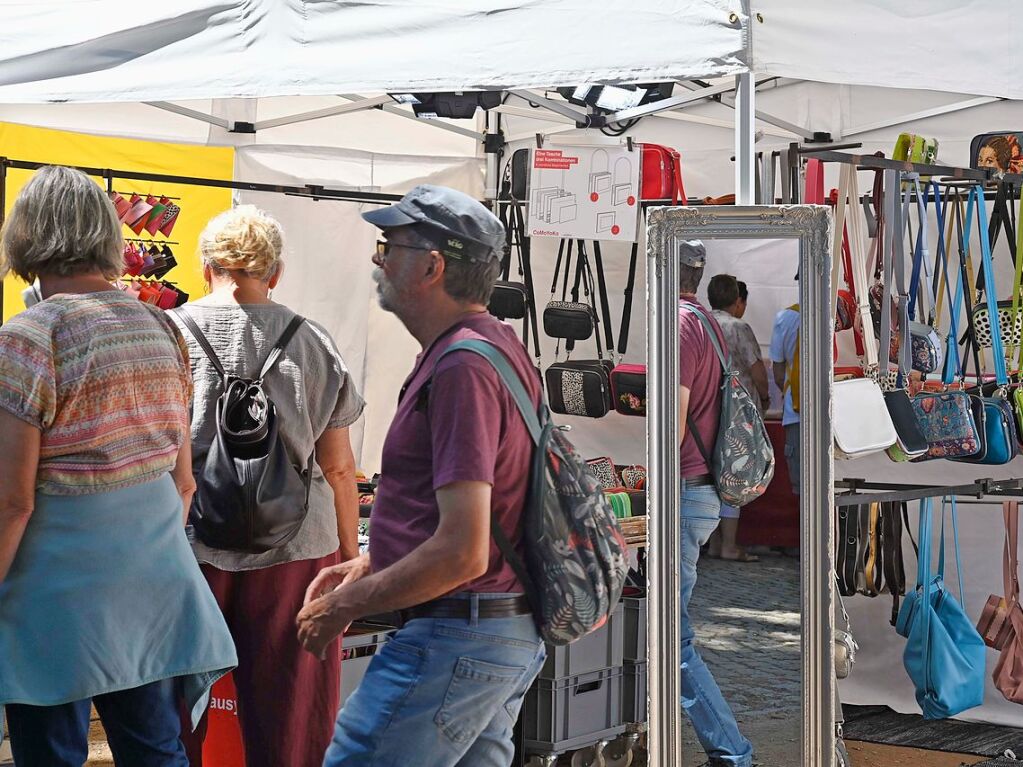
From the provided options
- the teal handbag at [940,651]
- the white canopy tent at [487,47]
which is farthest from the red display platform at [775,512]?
the teal handbag at [940,651]

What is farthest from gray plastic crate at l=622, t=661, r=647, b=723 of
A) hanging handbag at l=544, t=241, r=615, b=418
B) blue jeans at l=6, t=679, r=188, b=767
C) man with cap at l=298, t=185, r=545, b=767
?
man with cap at l=298, t=185, r=545, b=767

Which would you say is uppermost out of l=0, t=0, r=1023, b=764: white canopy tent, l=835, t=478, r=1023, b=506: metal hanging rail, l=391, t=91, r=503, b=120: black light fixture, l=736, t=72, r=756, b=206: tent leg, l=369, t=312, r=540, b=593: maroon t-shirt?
l=391, t=91, r=503, b=120: black light fixture

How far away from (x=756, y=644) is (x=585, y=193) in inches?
62.1

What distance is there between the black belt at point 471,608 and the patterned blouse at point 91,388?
2.19 feet

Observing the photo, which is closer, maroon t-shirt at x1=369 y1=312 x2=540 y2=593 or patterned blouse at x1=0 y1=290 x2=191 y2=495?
maroon t-shirt at x1=369 y1=312 x2=540 y2=593

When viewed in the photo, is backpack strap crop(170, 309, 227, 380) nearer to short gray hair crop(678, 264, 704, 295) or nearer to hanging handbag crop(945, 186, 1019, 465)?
short gray hair crop(678, 264, 704, 295)

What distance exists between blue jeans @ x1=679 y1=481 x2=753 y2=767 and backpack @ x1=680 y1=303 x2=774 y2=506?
0.05m

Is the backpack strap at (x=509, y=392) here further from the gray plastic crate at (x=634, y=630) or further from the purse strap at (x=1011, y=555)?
the purse strap at (x=1011, y=555)

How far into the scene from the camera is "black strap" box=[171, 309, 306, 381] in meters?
3.02

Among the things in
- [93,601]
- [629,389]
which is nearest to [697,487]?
[93,601]

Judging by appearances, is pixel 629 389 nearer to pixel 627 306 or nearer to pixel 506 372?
pixel 627 306

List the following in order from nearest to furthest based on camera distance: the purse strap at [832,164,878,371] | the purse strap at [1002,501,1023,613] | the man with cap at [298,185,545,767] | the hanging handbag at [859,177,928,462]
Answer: the man with cap at [298,185,545,767] < the purse strap at [832,164,878,371] < the hanging handbag at [859,177,928,462] < the purse strap at [1002,501,1023,613]

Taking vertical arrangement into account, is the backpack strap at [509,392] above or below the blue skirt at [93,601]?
Answer: above

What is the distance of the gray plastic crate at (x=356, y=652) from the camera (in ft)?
12.8
